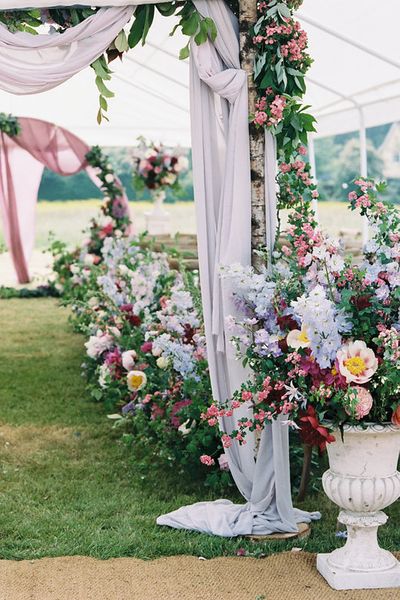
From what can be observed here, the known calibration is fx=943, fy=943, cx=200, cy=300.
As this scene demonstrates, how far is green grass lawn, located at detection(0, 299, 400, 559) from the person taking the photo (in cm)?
386

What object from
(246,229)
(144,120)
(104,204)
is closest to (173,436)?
(246,229)

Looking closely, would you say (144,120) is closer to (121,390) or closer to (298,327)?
(121,390)

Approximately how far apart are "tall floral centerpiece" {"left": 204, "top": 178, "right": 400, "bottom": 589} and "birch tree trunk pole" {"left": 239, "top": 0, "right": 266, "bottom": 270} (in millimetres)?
380

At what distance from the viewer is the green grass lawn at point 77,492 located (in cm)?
386

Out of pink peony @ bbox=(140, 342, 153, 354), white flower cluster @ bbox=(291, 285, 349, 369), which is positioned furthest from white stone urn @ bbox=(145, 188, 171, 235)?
white flower cluster @ bbox=(291, 285, 349, 369)

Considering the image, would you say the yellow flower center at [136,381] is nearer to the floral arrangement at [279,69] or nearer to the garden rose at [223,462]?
the garden rose at [223,462]

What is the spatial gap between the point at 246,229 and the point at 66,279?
26.5 feet

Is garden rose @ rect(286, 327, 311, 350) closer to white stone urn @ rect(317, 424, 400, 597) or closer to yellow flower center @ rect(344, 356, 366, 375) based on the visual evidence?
yellow flower center @ rect(344, 356, 366, 375)

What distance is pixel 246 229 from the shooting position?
13.0 feet

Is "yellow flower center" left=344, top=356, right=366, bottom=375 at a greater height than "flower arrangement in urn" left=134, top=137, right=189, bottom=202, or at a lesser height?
lesser

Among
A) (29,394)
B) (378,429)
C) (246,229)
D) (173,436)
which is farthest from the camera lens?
(29,394)

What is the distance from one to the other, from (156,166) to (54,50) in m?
7.55

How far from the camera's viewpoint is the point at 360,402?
10.8 feet

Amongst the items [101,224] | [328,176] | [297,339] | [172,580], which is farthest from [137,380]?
[328,176]
